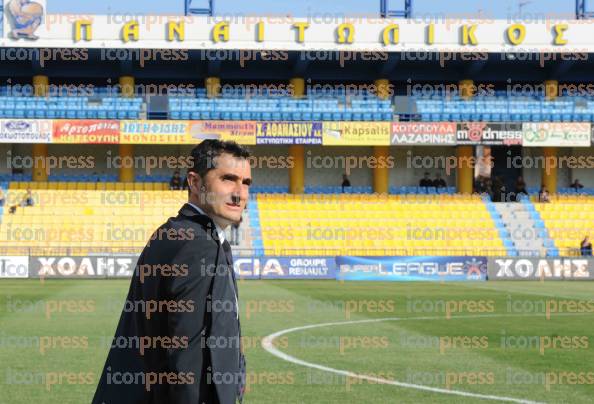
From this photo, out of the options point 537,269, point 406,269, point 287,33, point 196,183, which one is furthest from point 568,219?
point 196,183

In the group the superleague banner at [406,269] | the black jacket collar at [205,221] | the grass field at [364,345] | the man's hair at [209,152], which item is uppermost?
the man's hair at [209,152]

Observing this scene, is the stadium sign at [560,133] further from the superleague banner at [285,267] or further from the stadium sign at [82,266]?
the stadium sign at [82,266]

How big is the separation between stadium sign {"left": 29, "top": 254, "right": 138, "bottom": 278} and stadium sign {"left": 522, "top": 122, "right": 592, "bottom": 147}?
23.3 metres

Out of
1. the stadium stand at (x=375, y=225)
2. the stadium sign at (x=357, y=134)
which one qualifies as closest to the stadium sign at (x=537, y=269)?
the stadium stand at (x=375, y=225)

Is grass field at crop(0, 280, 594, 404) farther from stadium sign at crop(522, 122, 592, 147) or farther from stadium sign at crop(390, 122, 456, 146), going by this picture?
stadium sign at crop(522, 122, 592, 147)

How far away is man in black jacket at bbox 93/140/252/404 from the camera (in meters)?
4.27

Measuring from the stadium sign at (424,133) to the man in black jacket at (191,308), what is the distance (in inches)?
1829

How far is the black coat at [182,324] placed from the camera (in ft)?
14.0

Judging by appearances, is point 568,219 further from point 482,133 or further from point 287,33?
point 287,33

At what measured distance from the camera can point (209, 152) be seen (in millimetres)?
4496

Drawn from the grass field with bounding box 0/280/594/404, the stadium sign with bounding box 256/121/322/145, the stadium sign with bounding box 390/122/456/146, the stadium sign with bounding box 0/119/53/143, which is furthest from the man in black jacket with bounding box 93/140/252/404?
the stadium sign with bounding box 0/119/53/143

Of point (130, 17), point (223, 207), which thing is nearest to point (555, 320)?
point (223, 207)

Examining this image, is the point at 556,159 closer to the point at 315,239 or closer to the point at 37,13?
the point at 315,239

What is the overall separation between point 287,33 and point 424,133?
906 cm
